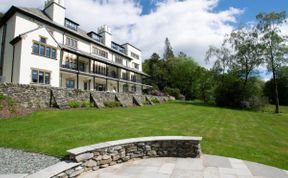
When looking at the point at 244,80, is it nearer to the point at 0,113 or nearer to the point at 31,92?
the point at 31,92

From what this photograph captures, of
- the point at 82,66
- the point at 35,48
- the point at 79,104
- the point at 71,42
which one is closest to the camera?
the point at 79,104

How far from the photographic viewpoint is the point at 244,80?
39219 millimetres

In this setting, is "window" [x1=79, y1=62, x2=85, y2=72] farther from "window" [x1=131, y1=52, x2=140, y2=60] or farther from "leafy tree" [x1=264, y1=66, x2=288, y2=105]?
"leafy tree" [x1=264, y1=66, x2=288, y2=105]

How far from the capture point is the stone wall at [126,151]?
215 inches

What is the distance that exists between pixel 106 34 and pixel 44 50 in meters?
19.7

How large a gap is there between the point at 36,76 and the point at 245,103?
Answer: 31198 mm

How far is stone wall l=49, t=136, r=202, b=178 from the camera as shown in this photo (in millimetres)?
5453

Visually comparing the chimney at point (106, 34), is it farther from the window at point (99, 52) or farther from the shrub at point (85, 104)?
the shrub at point (85, 104)

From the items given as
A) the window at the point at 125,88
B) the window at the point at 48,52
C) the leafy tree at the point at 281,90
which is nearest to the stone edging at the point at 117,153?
the window at the point at 48,52

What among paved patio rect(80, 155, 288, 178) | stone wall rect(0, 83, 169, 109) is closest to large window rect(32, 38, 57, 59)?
stone wall rect(0, 83, 169, 109)

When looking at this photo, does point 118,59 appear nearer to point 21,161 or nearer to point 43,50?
point 43,50

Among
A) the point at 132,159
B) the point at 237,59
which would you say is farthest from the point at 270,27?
the point at 132,159

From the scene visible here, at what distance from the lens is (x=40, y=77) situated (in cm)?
2227

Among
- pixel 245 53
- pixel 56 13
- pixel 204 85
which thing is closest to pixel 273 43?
pixel 245 53
